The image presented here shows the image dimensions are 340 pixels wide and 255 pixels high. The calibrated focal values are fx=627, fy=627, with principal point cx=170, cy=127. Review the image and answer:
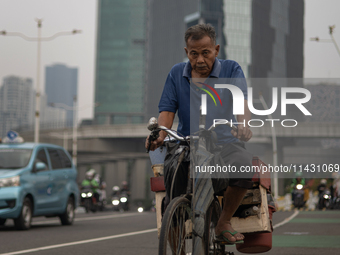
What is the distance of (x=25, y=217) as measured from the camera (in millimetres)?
12758

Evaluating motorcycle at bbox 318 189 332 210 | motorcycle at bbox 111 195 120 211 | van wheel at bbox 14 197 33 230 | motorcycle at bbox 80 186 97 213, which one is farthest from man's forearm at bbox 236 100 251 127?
motorcycle at bbox 318 189 332 210

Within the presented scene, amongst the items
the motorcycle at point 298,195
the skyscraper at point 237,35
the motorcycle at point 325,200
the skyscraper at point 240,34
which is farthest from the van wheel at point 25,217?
the skyscraper at point 240,34

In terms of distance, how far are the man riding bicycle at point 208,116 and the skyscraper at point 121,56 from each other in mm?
166770

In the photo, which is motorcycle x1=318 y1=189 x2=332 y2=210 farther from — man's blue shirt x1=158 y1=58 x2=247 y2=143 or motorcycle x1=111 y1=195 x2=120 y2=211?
man's blue shirt x1=158 y1=58 x2=247 y2=143

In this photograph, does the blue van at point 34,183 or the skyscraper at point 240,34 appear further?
the skyscraper at point 240,34

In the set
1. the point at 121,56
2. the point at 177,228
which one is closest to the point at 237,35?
the point at 121,56

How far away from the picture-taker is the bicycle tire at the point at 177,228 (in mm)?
3893

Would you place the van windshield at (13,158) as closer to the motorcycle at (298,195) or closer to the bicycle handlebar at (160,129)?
the bicycle handlebar at (160,129)

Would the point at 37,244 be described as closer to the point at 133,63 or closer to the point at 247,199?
the point at 247,199

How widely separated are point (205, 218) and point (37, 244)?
18.0 feet

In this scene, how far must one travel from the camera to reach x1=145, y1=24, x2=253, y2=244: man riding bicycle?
4578 millimetres

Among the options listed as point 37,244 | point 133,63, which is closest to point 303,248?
point 37,244

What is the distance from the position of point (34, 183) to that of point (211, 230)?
9.12 metres

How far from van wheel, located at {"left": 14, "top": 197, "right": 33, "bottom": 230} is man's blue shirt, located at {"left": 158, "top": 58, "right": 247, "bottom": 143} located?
840 cm
